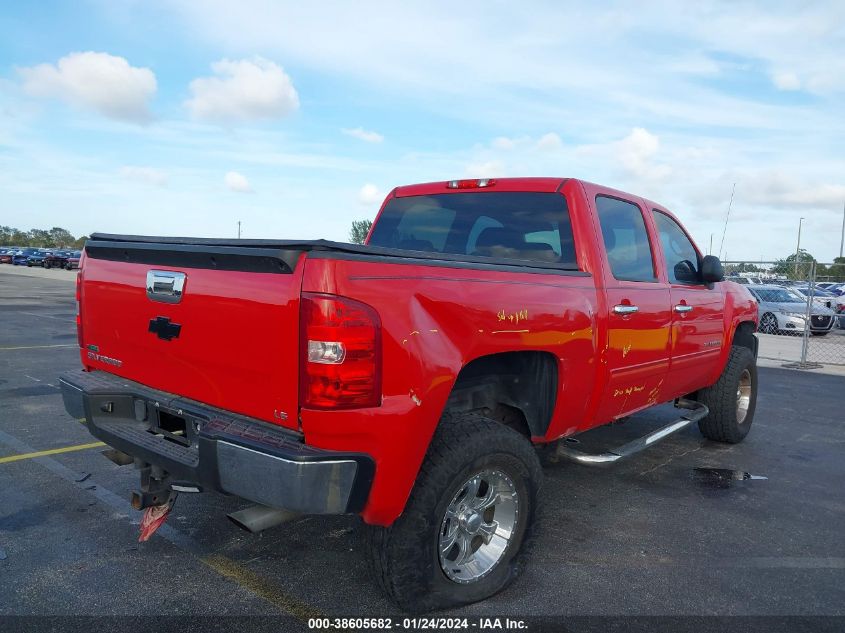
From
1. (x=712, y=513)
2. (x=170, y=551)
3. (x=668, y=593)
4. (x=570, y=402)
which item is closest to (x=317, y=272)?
(x=570, y=402)

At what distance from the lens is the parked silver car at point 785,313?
54.3ft

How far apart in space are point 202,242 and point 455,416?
1.33 metres

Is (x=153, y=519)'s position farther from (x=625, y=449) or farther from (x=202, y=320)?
(x=625, y=449)

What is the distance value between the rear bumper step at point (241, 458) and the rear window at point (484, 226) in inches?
71.6

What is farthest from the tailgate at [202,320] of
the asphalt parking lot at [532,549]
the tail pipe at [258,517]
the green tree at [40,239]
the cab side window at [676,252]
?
the green tree at [40,239]

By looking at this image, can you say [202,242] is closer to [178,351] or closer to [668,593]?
[178,351]

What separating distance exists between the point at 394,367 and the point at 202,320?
2.86ft

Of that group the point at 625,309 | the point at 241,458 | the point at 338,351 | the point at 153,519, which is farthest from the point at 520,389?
the point at 153,519

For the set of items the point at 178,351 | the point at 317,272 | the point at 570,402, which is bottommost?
the point at 570,402

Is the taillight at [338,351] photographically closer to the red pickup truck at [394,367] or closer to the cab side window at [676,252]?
the red pickup truck at [394,367]

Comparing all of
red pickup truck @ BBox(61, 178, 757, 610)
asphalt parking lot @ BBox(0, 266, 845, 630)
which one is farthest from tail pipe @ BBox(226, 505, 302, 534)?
asphalt parking lot @ BBox(0, 266, 845, 630)

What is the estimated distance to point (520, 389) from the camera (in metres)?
3.33

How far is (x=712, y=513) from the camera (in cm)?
414

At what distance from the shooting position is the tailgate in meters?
2.37
